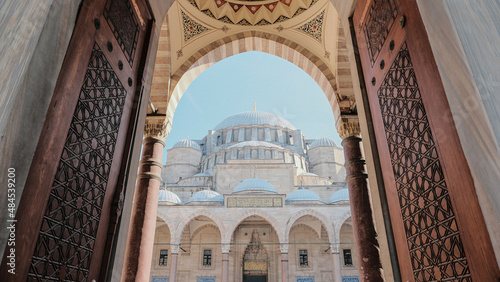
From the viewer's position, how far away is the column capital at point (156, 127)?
15.8 feet

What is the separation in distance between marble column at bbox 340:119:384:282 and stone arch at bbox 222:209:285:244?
12.8 metres

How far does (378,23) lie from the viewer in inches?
94.0

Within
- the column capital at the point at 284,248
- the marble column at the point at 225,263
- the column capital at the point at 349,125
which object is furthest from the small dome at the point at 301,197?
the column capital at the point at 349,125

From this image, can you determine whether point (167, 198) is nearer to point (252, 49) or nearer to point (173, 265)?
point (173, 265)

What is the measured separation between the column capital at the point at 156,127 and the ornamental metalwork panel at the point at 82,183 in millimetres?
2716

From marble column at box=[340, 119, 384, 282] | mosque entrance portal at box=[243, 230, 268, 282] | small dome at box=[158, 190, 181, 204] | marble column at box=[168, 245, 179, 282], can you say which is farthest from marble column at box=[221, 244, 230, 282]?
marble column at box=[340, 119, 384, 282]

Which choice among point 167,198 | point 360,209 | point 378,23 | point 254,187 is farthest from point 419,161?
point 167,198

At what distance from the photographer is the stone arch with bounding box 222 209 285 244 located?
1666cm

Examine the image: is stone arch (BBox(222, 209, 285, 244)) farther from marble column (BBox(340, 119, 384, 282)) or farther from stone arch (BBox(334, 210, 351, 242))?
marble column (BBox(340, 119, 384, 282))

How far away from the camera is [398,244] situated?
2.02 metres

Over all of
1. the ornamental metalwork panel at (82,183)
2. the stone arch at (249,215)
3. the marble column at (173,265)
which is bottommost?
the ornamental metalwork panel at (82,183)

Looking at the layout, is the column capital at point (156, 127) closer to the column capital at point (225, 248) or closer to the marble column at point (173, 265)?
the marble column at point (173, 265)

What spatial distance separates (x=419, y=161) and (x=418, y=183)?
13 cm

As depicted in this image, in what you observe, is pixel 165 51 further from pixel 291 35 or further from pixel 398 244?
pixel 398 244
